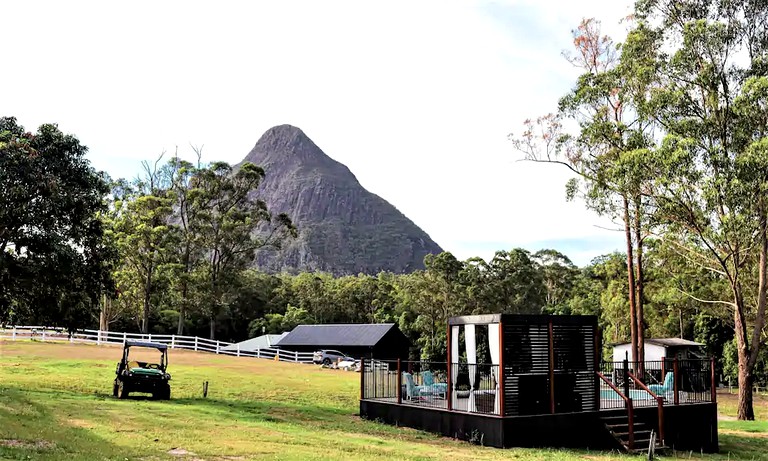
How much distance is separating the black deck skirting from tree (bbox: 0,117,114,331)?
932 centimetres

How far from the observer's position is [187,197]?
185 feet

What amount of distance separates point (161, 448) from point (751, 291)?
1223 inches

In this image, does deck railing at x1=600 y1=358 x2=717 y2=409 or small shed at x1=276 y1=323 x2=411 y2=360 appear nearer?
deck railing at x1=600 y1=358 x2=717 y2=409

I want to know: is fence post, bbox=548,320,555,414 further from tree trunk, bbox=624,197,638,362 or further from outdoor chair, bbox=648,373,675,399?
tree trunk, bbox=624,197,638,362

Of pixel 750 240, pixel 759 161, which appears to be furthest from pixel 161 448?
pixel 750 240

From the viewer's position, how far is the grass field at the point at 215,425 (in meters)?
10.8

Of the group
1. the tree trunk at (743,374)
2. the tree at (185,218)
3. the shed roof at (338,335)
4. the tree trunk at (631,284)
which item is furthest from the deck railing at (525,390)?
the tree at (185,218)

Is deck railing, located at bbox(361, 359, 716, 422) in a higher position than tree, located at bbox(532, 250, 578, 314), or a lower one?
lower

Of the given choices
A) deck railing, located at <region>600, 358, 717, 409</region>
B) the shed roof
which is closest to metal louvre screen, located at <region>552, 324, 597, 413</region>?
deck railing, located at <region>600, 358, 717, 409</region>

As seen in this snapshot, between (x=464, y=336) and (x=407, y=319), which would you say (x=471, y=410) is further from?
(x=407, y=319)

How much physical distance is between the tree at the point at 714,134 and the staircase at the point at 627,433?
29.7ft

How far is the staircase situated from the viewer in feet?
50.5

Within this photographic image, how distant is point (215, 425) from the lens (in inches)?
571

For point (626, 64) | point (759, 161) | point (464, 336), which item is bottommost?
point (464, 336)
